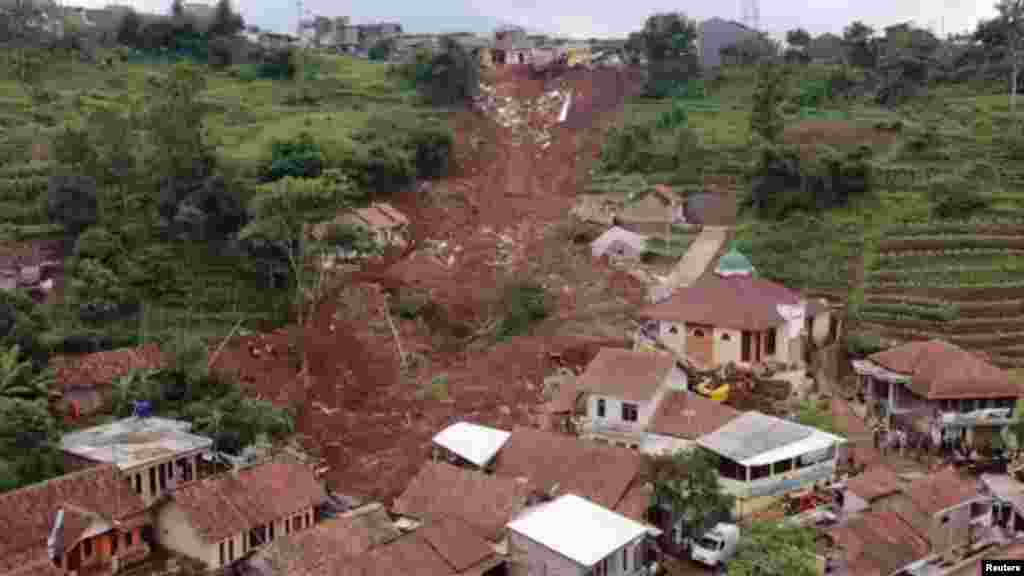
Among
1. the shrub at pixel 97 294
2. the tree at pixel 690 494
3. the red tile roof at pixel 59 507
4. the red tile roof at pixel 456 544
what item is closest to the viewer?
the red tile roof at pixel 59 507

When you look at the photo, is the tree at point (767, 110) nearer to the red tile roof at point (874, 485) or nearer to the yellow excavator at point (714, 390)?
the yellow excavator at point (714, 390)

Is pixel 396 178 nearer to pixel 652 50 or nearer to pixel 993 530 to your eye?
pixel 652 50

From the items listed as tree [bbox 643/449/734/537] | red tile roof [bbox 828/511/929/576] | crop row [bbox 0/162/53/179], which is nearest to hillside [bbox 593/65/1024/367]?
red tile roof [bbox 828/511/929/576]

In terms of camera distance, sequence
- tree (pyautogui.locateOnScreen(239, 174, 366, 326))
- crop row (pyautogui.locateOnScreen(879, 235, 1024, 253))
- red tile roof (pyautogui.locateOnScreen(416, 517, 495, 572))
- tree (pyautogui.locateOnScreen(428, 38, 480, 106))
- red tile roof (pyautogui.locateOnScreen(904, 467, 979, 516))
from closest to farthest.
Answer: red tile roof (pyautogui.locateOnScreen(416, 517, 495, 572)) < red tile roof (pyautogui.locateOnScreen(904, 467, 979, 516)) < tree (pyautogui.locateOnScreen(239, 174, 366, 326)) < crop row (pyautogui.locateOnScreen(879, 235, 1024, 253)) < tree (pyautogui.locateOnScreen(428, 38, 480, 106))

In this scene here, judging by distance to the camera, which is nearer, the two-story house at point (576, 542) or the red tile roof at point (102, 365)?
the two-story house at point (576, 542)

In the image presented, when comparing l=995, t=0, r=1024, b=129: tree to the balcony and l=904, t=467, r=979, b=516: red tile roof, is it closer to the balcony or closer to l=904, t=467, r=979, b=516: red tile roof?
the balcony

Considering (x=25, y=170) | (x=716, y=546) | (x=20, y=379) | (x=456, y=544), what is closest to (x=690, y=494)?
(x=716, y=546)

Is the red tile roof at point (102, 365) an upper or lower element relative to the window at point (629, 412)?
upper

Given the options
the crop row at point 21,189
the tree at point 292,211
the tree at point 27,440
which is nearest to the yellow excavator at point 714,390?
the tree at point 292,211
